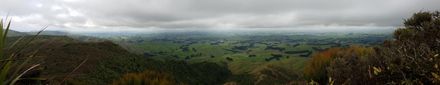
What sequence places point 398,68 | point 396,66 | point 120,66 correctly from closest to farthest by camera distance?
point 398,68 < point 396,66 < point 120,66

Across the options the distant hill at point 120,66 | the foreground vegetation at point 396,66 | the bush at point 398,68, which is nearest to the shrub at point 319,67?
the foreground vegetation at point 396,66

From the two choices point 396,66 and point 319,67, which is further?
point 319,67

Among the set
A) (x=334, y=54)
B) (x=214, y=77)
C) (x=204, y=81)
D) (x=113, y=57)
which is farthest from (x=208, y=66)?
(x=334, y=54)

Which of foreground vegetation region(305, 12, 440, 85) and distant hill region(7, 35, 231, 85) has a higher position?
foreground vegetation region(305, 12, 440, 85)

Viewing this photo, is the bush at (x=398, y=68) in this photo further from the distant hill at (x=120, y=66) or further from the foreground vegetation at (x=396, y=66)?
the distant hill at (x=120, y=66)

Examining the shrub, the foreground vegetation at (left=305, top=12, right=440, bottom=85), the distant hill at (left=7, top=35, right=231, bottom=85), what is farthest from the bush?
the distant hill at (left=7, top=35, right=231, bottom=85)

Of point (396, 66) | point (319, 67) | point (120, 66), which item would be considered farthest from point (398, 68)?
point (120, 66)

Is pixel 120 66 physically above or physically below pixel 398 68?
below

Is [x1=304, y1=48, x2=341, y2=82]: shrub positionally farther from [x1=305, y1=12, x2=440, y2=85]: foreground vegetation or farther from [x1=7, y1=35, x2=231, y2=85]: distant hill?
[x1=7, y1=35, x2=231, y2=85]: distant hill

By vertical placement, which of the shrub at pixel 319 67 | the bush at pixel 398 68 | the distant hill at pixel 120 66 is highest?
the bush at pixel 398 68

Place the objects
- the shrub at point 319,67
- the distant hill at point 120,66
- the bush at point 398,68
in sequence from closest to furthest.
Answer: the bush at point 398,68 < the shrub at point 319,67 < the distant hill at point 120,66

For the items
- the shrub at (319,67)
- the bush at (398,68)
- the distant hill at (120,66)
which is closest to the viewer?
the bush at (398,68)

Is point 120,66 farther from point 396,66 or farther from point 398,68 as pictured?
point 398,68
